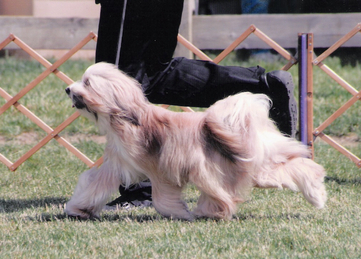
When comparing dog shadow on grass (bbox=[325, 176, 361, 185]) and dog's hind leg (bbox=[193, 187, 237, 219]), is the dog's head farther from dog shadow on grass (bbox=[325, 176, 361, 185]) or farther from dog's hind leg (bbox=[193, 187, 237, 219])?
dog shadow on grass (bbox=[325, 176, 361, 185])

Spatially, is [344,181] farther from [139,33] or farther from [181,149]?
[139,33]

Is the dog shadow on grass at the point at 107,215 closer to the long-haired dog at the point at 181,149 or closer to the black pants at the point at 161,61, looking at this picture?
the long-haired dog at the point at 181,149

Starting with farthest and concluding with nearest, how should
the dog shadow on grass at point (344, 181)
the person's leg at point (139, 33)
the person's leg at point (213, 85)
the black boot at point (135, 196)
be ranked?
the dog shadow on grass at point (344, 181)
the black boot at point (135, 196)
the person's leg at point (213, 85)
the person's leg at point (139, 33)

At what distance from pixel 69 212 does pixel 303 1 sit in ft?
23.9

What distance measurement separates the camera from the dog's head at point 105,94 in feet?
11.0

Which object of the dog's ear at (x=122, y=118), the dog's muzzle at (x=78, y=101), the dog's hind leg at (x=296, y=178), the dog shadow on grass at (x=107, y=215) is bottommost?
the dog shadow on grass at (x=107, y=215)

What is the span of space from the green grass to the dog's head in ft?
2.24

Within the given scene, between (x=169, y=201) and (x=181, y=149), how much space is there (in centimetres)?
34

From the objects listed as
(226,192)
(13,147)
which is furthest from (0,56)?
(226,192)

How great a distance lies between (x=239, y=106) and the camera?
344 cm

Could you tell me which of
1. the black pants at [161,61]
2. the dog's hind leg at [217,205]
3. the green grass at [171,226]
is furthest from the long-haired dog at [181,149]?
the black pants at [161,61]

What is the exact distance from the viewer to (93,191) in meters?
3.57

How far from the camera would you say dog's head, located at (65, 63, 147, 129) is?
3340 millimetres

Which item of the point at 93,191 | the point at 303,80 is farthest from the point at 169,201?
the point at 303,80
